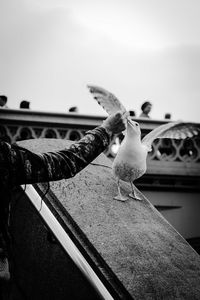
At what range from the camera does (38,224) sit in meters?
3.28

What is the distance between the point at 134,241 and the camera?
303 centimetres

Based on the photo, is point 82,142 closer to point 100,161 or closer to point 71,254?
point 71,254

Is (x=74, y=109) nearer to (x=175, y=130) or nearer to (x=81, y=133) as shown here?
(x=81, y=133)

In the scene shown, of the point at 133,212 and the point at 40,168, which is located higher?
the point at 40,168

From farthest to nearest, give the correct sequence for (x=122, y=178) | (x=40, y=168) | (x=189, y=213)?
(x=189, y=213) → (x=122, y=178) → (x=40, y=168)

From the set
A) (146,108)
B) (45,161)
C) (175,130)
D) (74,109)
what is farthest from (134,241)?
(74,109)

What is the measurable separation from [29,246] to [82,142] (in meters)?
1.48

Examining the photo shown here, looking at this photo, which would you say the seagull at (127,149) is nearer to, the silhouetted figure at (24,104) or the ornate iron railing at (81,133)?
the ornate iron railing at (81,133)

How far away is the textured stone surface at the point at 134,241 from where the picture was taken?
2.65 m

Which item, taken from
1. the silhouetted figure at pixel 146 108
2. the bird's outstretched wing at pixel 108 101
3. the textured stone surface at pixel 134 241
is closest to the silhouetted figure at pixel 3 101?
the silhouetted figure at pixel 146 108

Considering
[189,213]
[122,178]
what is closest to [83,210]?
[122,178]

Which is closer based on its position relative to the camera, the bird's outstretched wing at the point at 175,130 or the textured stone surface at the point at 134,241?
the textured stone surface at the point at 134,241

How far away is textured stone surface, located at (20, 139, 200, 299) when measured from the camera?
2.65 meters

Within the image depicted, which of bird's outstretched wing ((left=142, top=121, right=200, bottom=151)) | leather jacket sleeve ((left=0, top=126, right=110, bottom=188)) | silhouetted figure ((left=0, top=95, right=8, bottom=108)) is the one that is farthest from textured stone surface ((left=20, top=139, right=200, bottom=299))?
silhouetted figure ((left=0, top=95, right=8, bottom=108))
